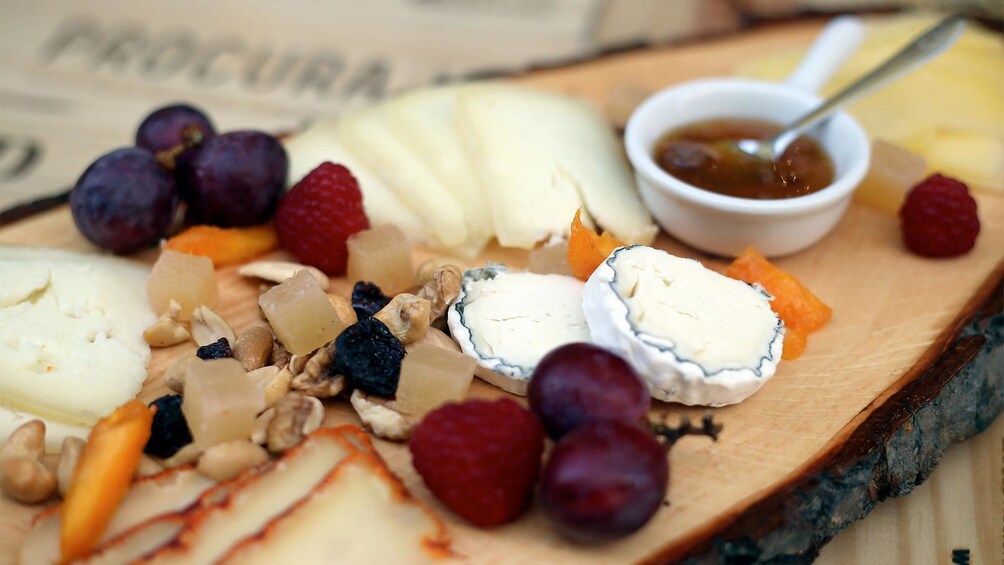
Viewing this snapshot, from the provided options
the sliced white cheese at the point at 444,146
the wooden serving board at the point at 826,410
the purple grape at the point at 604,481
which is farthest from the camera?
the sliced white cheese at the point at 444,146

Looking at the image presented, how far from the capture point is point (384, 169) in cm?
245

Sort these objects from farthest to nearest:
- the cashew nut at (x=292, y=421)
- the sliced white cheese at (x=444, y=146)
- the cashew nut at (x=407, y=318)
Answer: the sliced white cheese at (x=444, y=146) < the cashew nut at (x=407, y=318) < the cashew nut at (x=292, y=421)

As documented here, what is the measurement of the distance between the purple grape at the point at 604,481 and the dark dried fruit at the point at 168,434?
0.73 meters

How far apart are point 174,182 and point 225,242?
0.65 ft

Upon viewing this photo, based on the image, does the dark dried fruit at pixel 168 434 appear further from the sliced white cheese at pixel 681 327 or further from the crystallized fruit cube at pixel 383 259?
the sliced white cheese at pixel 681 327

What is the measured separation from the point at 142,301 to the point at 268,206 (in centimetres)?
40

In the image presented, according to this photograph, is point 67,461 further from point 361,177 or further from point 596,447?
point 361,177

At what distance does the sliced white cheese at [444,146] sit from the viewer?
2355 millimetres

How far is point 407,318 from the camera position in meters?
1.93

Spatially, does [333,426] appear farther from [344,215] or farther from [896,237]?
[896,237]

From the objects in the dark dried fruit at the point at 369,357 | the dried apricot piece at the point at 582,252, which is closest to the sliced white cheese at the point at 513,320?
the dried apricot piece at the point at 582,252

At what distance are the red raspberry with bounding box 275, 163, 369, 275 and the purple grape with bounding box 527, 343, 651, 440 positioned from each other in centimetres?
78

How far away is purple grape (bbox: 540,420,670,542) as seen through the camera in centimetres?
146

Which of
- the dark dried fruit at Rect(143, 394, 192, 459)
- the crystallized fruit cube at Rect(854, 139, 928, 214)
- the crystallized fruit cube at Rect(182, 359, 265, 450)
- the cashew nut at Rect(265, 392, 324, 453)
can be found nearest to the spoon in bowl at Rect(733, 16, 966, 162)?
the crystallized fruit cube at Rect(854, 139, 928, 214)
